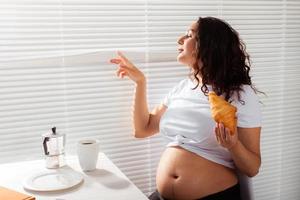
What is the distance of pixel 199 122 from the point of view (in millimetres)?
1501

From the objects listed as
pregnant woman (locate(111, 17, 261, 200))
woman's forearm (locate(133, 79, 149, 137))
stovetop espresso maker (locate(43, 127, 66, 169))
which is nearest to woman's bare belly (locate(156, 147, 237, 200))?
pregnant woman (locate(111, 17, 261, 200))

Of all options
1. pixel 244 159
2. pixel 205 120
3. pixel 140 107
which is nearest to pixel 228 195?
pixel 244 159

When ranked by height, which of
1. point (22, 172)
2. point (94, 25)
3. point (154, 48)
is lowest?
point (22, 172)

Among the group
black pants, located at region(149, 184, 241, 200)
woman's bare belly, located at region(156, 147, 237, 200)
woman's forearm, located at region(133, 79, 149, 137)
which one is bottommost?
black pants, located at region(149, 184, 241, 200)

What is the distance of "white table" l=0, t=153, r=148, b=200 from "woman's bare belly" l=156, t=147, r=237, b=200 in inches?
9.8

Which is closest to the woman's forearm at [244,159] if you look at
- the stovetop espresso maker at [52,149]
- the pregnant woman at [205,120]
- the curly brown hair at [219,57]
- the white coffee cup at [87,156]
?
the pregnant woman at [205,120]

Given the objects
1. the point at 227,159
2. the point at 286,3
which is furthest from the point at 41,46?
the point at 286,3

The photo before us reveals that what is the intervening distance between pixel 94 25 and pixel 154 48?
288 millimetres

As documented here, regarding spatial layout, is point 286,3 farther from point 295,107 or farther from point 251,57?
point 295,107

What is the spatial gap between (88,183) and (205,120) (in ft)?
1.74

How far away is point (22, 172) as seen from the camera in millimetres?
1333

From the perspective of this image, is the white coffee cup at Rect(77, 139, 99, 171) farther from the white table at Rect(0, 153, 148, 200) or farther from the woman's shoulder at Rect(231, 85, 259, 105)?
the woman's shoulder at Rect(231, 85, 259, 105)

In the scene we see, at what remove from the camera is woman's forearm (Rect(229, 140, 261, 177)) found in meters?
1.39

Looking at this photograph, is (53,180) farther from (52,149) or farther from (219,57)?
(219,57)
